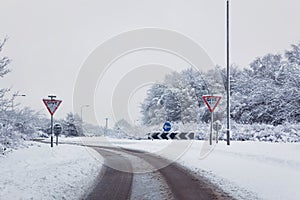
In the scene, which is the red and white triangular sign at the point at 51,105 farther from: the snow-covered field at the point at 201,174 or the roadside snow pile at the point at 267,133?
the roadside snow pile at the point at 267,133

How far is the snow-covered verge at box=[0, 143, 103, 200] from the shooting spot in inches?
311

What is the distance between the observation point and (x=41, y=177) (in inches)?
379

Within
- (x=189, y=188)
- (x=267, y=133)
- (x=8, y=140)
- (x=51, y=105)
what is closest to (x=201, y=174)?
(x=189, y=188)

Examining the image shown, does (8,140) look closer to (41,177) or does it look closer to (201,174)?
(41,177)

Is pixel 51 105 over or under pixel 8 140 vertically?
over

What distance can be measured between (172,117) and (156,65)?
17.4m

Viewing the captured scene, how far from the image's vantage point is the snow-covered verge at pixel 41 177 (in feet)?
25.9

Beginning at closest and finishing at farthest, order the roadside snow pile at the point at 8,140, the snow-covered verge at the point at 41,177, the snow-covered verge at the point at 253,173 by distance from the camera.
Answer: the snow-covered verge at the point at 41,177
the snow-covered verge at the point at 253,173
the roadside snow pile at the point at 8,140

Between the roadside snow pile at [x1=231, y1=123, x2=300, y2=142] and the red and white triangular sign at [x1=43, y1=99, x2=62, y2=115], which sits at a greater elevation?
the red and white triangular sign at [x1=43, y1=99, x2=62, y2=115]

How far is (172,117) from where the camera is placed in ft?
168

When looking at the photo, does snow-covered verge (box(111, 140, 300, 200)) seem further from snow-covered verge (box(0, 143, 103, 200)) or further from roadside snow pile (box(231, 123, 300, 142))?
roadside snow pile (box(231, 123, 300, 142))

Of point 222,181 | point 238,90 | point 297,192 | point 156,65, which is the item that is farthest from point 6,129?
point 238,90

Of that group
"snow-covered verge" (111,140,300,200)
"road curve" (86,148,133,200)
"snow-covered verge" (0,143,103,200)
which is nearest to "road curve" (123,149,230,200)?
"snow-covered verge" (111,140,300,200)

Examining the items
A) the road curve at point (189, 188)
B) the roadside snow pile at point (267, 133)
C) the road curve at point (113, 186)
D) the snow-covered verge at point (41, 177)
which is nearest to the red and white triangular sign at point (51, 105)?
the snow-covered verge at point (41, 177)
